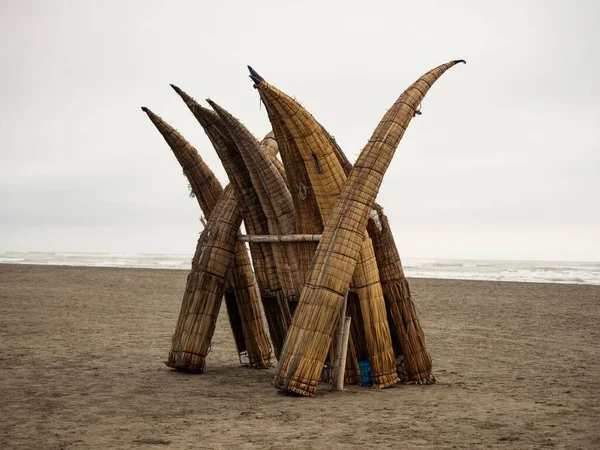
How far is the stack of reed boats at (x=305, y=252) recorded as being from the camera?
7.97 m

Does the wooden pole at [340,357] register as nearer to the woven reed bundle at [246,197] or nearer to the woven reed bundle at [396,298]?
the woven reed bundle at [396,298]

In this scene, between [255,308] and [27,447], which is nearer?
[27,447]

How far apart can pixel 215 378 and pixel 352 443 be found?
3.61 metres

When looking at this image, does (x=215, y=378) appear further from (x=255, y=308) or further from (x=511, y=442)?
(x=511, y=442)

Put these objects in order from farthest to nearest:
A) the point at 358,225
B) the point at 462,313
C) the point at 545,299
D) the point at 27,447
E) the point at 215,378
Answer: the point at 545,299
the point at 462,313
the point at 215,378
the point at 358,225
the point at 27,447

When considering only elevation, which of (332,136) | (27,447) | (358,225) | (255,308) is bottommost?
(27,447)

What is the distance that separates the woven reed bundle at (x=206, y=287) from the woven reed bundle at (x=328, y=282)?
175cm

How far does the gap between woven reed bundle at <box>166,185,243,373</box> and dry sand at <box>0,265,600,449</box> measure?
1.05 ft

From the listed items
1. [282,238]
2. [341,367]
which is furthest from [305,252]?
[341,367]

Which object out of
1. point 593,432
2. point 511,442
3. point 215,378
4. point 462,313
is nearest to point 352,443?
point 511,442

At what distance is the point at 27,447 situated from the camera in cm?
599

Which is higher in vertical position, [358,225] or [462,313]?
[358,225]

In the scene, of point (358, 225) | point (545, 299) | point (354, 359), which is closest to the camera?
point (358, 225)

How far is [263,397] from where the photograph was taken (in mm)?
8180
